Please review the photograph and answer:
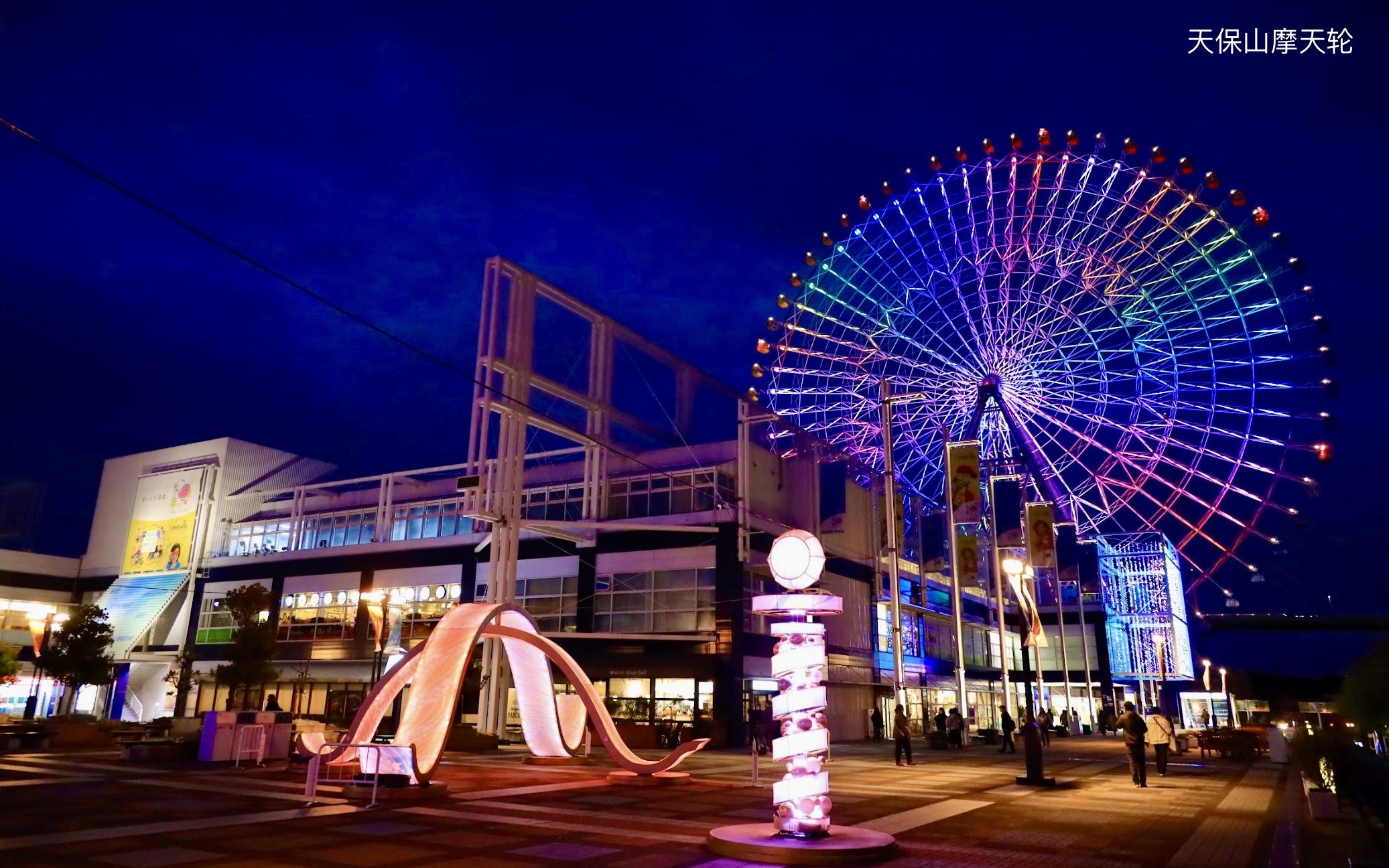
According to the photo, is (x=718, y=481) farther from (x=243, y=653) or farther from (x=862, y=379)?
(x=243, y=653)

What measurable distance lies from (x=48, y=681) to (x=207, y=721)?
47232 millimetres

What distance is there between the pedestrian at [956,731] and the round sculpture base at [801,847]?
26998 mm

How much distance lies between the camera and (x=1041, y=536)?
40.3 meters

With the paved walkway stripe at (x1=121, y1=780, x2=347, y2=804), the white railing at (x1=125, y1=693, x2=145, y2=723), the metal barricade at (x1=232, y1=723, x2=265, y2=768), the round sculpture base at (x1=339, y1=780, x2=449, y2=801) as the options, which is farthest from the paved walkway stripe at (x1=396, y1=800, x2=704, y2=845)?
the white railing at (x1=125, y1=693, x2=145, y2=723)

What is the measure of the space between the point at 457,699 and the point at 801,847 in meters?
Result: 11.0

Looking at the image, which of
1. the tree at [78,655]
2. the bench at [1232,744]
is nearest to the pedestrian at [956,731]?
the bench at [1232,744]

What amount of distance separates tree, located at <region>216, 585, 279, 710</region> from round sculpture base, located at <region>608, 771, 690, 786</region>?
1118 inches

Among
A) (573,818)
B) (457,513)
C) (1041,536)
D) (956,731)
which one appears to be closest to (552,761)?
(573,818)

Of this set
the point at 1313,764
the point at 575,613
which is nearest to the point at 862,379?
the point at 575,613

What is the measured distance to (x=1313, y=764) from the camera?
774 inches

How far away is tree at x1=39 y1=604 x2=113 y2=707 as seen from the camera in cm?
4356

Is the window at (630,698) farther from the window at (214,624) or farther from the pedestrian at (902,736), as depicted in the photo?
the window at (214,624)

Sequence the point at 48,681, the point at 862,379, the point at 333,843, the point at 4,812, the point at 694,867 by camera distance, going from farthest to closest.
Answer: the point at 48,681
the point at 862,379
the point at 4,812
the point at 333,843
the point at 694,867

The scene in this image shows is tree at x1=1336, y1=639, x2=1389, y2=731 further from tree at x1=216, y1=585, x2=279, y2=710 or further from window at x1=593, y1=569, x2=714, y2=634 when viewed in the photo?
tree at x1=216, y1=585, x2=279, y2=710
